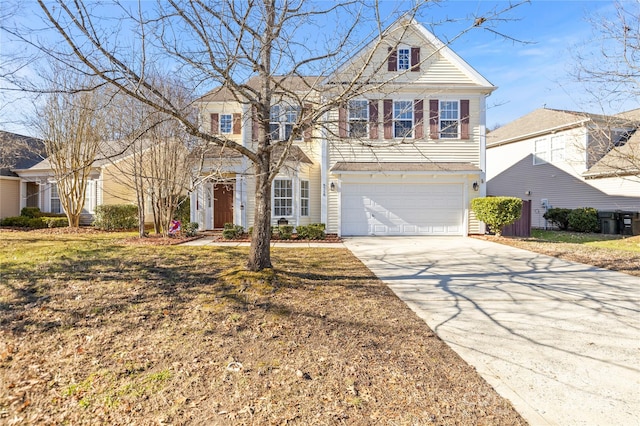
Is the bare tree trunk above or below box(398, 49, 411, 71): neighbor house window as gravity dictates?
below

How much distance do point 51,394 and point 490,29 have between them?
6016mm

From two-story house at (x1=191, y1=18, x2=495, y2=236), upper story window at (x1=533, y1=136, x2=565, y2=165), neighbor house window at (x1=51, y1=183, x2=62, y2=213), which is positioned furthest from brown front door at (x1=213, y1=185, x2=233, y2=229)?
upper story window at (x1=533, y1=136, x2=565, y2=165)

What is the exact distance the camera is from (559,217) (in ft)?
54.1

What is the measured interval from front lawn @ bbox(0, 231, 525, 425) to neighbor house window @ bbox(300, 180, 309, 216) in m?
7.85

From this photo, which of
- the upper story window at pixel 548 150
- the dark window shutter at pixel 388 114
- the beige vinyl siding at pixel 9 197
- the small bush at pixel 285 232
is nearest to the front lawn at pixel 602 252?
the dark window shutter at pixel 388 114

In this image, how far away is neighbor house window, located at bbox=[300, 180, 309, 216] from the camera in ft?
44.3

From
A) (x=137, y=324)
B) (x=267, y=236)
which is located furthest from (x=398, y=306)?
(x=137, y=324)

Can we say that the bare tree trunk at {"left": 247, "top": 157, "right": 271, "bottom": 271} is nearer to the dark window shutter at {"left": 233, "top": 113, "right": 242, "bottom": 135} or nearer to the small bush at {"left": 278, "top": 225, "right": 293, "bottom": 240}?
the dark window shutter at {"left": 233, "top": 113, "right": 242, "bottom": 135}

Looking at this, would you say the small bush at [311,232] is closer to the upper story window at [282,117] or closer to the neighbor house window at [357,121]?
the upper story window at [282,117]

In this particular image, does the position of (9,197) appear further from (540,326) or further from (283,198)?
(540,326)

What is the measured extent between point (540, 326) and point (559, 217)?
615 inches

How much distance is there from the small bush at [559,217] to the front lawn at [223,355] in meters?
15.3

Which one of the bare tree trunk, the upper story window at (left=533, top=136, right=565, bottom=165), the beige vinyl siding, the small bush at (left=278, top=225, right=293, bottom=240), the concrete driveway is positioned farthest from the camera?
the beige vinyl siding

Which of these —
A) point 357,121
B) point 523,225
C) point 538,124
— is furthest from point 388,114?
point 538,124
